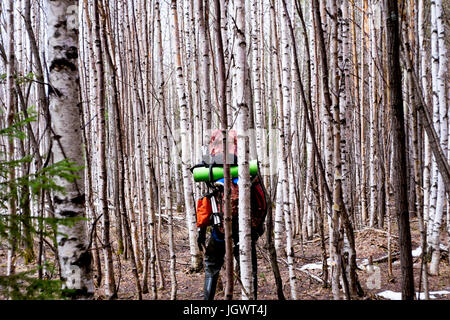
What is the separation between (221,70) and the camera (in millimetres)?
2186

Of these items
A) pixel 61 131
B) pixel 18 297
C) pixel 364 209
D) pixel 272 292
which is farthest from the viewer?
pixel 364 209

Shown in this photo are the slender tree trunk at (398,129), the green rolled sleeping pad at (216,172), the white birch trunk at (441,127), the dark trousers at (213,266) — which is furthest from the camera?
the white birch trunk at (441,127)

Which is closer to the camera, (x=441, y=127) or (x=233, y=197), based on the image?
Result: (x=233, y=197)

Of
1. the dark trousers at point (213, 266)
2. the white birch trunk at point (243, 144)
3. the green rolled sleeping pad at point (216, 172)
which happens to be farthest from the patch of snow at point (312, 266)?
the white birch trunk at point (243, 144)

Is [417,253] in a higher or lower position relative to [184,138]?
lower

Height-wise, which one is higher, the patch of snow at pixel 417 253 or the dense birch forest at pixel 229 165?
the dense birch forest at pixel 229 165

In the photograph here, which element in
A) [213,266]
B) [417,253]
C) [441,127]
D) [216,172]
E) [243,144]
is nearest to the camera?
[243,144]

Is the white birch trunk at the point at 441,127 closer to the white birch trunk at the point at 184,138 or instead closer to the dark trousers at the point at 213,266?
the dark trousers at the point at 213,266

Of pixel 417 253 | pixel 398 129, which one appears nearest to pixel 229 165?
pixel 398 129

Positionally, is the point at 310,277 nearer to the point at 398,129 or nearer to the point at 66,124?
the point at 398,129
